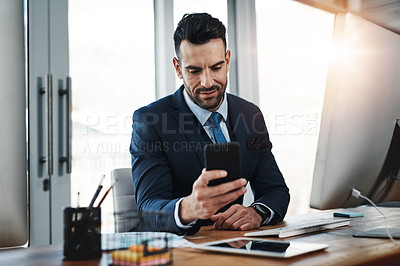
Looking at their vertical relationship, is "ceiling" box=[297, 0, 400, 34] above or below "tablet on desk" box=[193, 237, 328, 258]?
above

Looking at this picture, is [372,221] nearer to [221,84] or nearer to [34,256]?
[221,84]

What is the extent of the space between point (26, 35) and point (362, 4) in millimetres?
1726

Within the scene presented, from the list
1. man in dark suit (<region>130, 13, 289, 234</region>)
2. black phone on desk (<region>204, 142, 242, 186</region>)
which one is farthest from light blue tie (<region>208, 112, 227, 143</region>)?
black phone on desk (<region>204, 142, 242, 186</region>)

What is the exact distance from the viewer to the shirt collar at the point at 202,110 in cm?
177

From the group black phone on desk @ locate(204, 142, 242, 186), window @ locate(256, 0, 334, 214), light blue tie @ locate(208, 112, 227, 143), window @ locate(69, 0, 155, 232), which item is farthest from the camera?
window @ locate(256, 0, 334, 214)

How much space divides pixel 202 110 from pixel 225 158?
795mm

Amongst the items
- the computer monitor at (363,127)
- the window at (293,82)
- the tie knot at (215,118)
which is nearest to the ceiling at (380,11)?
the computer monitor at (363,127)

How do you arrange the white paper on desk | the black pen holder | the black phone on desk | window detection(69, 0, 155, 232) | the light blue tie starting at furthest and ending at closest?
window detection(69, 0, 155, 232)
the light blue tie
the black phone on desk
the black pen holder
the white paper on desk

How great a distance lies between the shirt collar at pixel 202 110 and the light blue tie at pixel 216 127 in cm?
3

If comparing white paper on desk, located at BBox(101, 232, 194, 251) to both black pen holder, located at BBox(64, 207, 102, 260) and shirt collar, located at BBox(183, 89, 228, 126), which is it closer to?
black pen holder, located at BBox(64, 207, 102, 260)

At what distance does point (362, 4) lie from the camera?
2086mm

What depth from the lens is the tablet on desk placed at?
0.86 m

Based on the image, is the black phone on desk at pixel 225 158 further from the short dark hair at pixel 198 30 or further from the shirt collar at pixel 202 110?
the short dark hair at pixel 198 30

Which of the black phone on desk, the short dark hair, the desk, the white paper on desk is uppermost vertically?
the short dark hair
